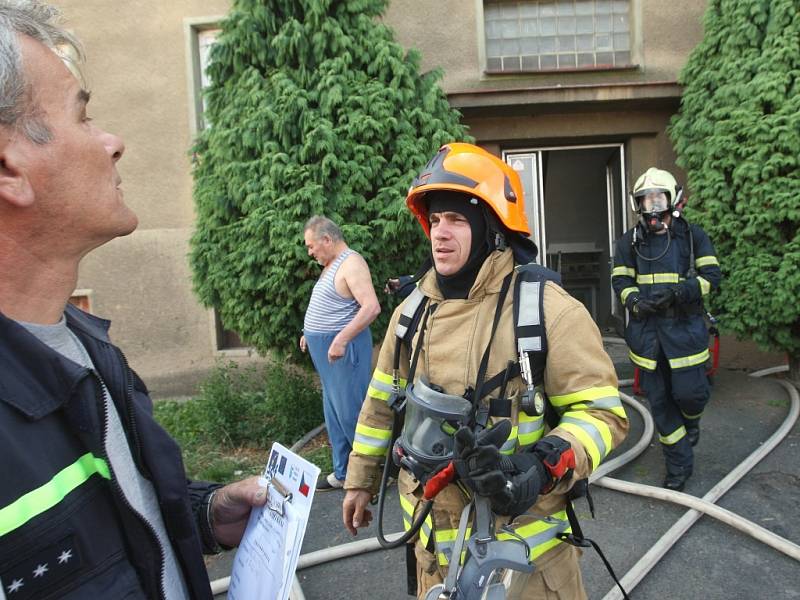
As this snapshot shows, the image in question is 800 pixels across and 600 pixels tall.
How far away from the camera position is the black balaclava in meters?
1.93

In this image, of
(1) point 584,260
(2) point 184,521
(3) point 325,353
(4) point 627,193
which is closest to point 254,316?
(3) point 325,353

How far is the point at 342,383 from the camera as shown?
4.18 metres

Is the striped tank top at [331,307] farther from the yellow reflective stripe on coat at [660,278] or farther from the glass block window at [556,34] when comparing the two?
the glass block window at [556,34]

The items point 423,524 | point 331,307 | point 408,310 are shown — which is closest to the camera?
point 423,524

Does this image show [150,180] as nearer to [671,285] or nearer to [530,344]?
[671,285]

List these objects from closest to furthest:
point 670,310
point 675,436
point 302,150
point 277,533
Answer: point 277,533, point 675,436, point 670,310, point 302,150

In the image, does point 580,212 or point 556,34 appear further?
point 580,212

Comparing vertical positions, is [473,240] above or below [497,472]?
above

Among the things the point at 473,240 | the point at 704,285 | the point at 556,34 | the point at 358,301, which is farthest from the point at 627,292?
the point at 556,34

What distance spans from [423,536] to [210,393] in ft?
14.0

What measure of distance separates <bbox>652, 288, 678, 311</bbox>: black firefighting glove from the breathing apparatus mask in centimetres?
288

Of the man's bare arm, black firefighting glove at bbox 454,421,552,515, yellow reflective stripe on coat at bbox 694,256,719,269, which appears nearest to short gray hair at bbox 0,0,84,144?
black firefighting glove at bbox 454,421,552,515

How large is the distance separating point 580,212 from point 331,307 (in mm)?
9569

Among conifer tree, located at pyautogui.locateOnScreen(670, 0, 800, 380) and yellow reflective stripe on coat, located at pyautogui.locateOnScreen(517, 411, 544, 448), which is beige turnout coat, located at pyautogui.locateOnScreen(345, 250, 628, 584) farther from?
conifer tree, located at pyautogui.locateOnScreen(670, 0, 800, 380)
